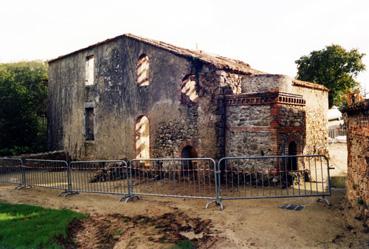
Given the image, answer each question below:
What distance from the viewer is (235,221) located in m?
6.58

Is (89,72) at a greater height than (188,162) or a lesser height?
greater

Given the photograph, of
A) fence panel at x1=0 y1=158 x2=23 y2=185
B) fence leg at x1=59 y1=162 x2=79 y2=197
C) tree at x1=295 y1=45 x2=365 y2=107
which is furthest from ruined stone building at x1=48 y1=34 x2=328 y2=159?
tree at x1=295 y1=45 x2=365 y2=107

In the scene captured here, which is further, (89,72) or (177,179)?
(89,72)

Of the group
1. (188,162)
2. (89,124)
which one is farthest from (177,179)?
(89,124)

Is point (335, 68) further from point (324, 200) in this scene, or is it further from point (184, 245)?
point (184, 245)

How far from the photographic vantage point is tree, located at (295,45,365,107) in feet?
81.9

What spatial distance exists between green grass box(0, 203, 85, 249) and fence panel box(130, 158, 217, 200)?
2434 millimetres

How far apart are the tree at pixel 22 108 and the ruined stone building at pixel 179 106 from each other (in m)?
4.49

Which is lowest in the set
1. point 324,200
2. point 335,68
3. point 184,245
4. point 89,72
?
point 184,245

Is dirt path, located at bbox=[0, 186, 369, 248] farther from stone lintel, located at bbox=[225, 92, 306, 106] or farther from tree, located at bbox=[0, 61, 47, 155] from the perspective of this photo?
tree, located at bbox=[0, 61, 47, 155]

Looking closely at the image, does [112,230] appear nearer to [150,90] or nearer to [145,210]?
[145,210]

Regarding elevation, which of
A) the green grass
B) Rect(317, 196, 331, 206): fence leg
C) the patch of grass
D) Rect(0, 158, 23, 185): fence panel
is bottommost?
the patch of grass

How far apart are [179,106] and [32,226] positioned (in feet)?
22.7

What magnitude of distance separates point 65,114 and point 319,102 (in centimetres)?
1377
